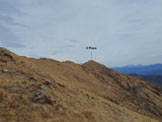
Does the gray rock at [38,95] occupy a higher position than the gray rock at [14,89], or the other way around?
the gray rock at [14,89]

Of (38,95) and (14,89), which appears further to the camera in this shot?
(14,89)

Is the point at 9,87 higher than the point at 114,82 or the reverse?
higher

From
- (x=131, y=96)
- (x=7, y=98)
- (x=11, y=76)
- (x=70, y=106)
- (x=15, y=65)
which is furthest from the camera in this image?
(x=131, y=96)

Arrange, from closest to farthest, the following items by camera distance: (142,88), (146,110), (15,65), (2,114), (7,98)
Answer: (2,114), (7,98), (15,65), (146,110), (142,88)

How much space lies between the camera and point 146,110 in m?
24.0

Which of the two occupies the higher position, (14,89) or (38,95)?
(14,89)

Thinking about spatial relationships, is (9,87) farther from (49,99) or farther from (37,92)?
(49,99)

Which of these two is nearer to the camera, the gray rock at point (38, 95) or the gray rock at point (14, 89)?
the gray rock at point (38, 95)

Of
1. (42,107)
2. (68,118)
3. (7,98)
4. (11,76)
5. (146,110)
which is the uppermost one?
(11,76)

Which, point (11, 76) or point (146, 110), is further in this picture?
point (146, 110)

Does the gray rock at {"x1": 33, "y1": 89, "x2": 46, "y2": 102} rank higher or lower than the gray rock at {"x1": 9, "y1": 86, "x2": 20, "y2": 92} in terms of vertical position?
lower

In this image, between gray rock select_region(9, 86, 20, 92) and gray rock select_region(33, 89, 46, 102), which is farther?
gray rock select_region(9, 86, 20, 92)

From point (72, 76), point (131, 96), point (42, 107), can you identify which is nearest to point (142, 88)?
point (131, 96)

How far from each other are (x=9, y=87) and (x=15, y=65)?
5.40m
